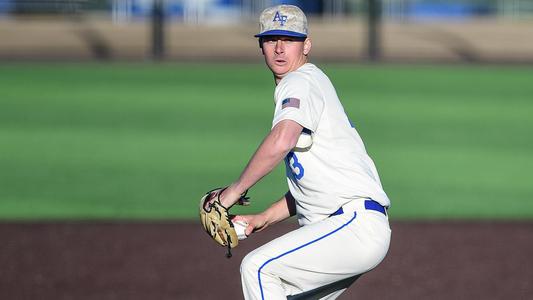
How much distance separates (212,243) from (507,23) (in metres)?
22.1

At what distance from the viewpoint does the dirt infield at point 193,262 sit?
701 centimetres

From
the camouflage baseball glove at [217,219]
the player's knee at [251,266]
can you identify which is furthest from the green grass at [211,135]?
the player's knee at [251,266]

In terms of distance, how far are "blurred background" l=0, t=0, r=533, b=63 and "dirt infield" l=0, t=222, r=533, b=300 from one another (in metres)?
12.2

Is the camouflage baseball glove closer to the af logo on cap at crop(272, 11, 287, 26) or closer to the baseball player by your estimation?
the baseball player

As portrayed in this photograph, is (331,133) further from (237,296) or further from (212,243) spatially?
(212,243)

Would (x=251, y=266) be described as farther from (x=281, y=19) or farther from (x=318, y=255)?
(x=281, y=19)

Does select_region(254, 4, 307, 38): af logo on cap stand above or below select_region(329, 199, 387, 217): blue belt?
above

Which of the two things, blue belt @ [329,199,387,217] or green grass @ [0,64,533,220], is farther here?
green grass @ [0,64,533,220]

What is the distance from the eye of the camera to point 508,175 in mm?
11375

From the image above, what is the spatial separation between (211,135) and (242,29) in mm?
13776

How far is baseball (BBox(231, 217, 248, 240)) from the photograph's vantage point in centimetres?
490

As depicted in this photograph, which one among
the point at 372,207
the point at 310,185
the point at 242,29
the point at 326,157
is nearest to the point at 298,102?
the point at 326,157

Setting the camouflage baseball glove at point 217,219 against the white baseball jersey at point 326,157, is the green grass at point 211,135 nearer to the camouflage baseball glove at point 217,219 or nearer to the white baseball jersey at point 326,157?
the camouflage baseball glove at point 217,219

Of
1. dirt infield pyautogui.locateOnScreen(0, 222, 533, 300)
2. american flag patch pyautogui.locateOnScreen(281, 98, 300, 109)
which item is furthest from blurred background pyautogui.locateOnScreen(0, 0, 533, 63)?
american flag patch pyautogui.locateOnScreen(281, 98, 300, 109)
